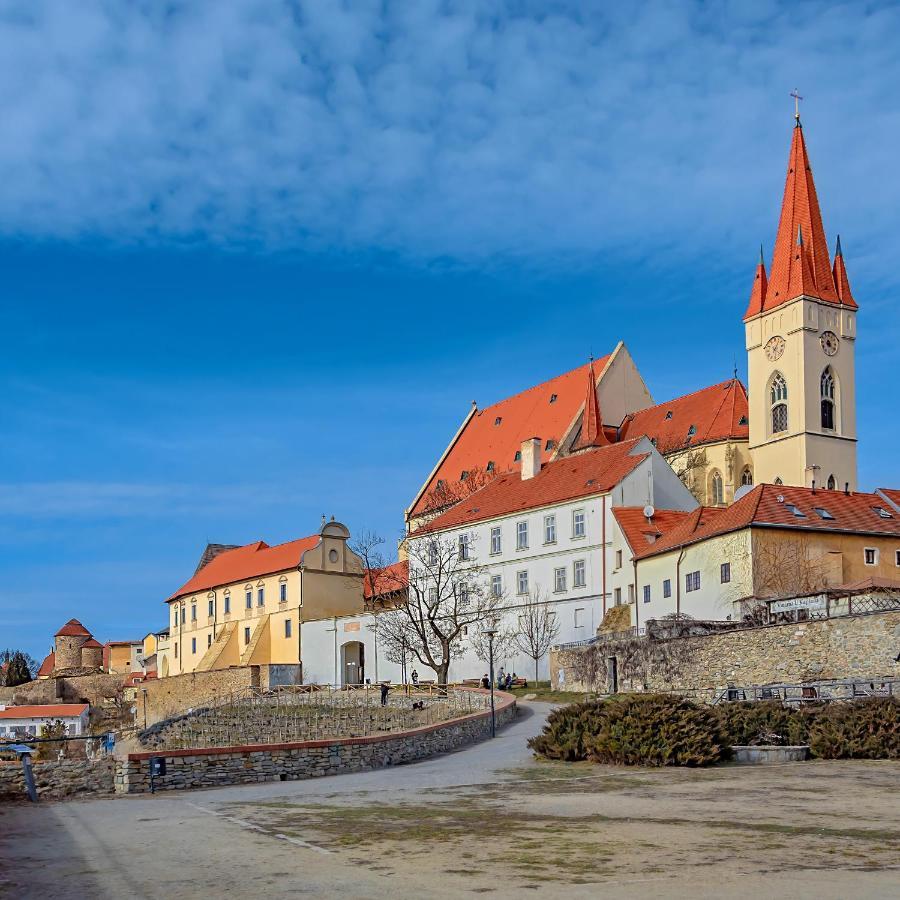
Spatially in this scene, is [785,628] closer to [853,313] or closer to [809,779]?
[809,779]

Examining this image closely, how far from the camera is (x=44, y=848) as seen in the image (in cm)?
1578

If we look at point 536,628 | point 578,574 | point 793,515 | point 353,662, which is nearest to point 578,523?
point 578,574

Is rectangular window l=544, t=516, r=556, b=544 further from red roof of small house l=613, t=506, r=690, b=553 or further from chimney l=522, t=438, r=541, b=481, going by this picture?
chimney l=522, t=438, r=541, b=481

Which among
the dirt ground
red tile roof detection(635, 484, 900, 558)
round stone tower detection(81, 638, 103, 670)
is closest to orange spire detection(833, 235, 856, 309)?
red tile roof detection(635, 484, 900, 558)

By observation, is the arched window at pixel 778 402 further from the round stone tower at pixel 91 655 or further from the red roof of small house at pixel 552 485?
the round stone tower at pixel 91 655

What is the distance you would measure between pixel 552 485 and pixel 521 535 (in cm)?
313

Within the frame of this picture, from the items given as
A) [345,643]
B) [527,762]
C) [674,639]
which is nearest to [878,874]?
[527,762]

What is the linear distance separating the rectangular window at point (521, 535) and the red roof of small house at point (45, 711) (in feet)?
165

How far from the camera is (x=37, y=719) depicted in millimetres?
99062

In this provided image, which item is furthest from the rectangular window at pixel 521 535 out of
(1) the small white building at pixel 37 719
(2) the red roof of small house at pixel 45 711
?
(2) the red roof of small house at pixel 45 711

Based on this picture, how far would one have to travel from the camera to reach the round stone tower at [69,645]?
12475cm

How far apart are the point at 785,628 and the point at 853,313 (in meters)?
47.8

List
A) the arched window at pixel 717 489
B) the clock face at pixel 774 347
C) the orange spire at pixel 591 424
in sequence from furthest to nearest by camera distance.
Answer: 1. the clock face at pixel 774 347
2. the orange spire at pixel 591 424
3. the arched window at pixel 717 489

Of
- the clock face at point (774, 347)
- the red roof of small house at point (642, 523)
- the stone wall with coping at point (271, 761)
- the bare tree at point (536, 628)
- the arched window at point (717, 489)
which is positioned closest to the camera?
the stone wall with coping at point (271, 761)
